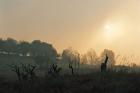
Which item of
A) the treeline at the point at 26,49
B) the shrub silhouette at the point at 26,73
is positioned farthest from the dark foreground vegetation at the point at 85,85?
the treeline at the point at 26,49

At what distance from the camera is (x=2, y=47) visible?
186m

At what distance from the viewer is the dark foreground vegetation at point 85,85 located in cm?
2043

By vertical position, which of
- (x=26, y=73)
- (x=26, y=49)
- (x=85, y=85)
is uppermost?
(x=26, y=49)

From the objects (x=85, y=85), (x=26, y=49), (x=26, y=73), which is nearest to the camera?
(x=85, y=85)

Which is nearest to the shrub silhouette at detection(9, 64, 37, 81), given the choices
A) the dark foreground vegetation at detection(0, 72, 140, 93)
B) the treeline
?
the dark foreground vegetation at detection(0, 72, 140, 93)

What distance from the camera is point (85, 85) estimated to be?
72.4 feet

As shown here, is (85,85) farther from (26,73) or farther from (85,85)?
(26,73)

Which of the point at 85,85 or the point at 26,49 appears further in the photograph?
the point at 26,49

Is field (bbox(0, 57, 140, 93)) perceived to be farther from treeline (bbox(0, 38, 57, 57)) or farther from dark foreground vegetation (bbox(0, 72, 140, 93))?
treeline (bbox(0, 38, 57, 57))

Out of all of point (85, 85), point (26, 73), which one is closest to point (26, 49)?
point (26, 73)

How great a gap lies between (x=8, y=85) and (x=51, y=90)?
4.87 metres

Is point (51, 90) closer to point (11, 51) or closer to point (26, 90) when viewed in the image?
point (26, 90)

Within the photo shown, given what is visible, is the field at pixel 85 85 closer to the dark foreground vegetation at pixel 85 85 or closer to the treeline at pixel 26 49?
the dark foreground vegetation at pixel 85 85

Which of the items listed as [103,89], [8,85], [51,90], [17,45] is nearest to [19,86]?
[8,85]
